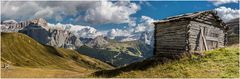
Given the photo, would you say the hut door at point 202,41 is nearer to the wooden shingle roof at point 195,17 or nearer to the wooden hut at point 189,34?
the wooden hut at point 189,34

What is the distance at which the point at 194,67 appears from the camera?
4119 cm

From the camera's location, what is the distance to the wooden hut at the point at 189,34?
4778cm

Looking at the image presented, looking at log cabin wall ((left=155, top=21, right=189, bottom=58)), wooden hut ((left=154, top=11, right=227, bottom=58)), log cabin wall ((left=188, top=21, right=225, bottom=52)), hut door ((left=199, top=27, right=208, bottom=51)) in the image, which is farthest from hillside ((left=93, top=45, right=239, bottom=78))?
hut door ((left=199, top=27, right=208, bottom=51))

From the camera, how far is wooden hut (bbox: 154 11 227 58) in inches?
1881

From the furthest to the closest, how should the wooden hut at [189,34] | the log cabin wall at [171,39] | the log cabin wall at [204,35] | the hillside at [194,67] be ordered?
1. the log cabin wall at [204,35]
2. the log cabin wall at [171,39]
3. the wooden hut at [189,34]
4. the hillside at [194,67]

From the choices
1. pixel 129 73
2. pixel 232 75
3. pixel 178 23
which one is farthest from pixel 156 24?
pixel 232 75

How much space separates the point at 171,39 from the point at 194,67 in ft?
30.3

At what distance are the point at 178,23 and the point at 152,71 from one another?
964cm

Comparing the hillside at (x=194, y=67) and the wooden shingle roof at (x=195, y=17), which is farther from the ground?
the wooden shingle roof at (x=195, y=17)

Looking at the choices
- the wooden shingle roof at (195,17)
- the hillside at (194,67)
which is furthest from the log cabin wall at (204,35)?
the hillside at (194,67)

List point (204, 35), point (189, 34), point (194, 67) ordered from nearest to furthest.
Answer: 1. point (194, 67)
2. point (189, 34)
3. point (204, 35)

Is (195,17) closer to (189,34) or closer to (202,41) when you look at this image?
(189,34)

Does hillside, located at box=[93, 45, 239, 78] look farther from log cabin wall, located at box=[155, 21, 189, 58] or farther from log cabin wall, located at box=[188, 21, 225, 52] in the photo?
log cabin wall, located at box=[188, 21, 225, 52]

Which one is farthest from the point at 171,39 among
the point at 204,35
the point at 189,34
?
the point at 204,35
